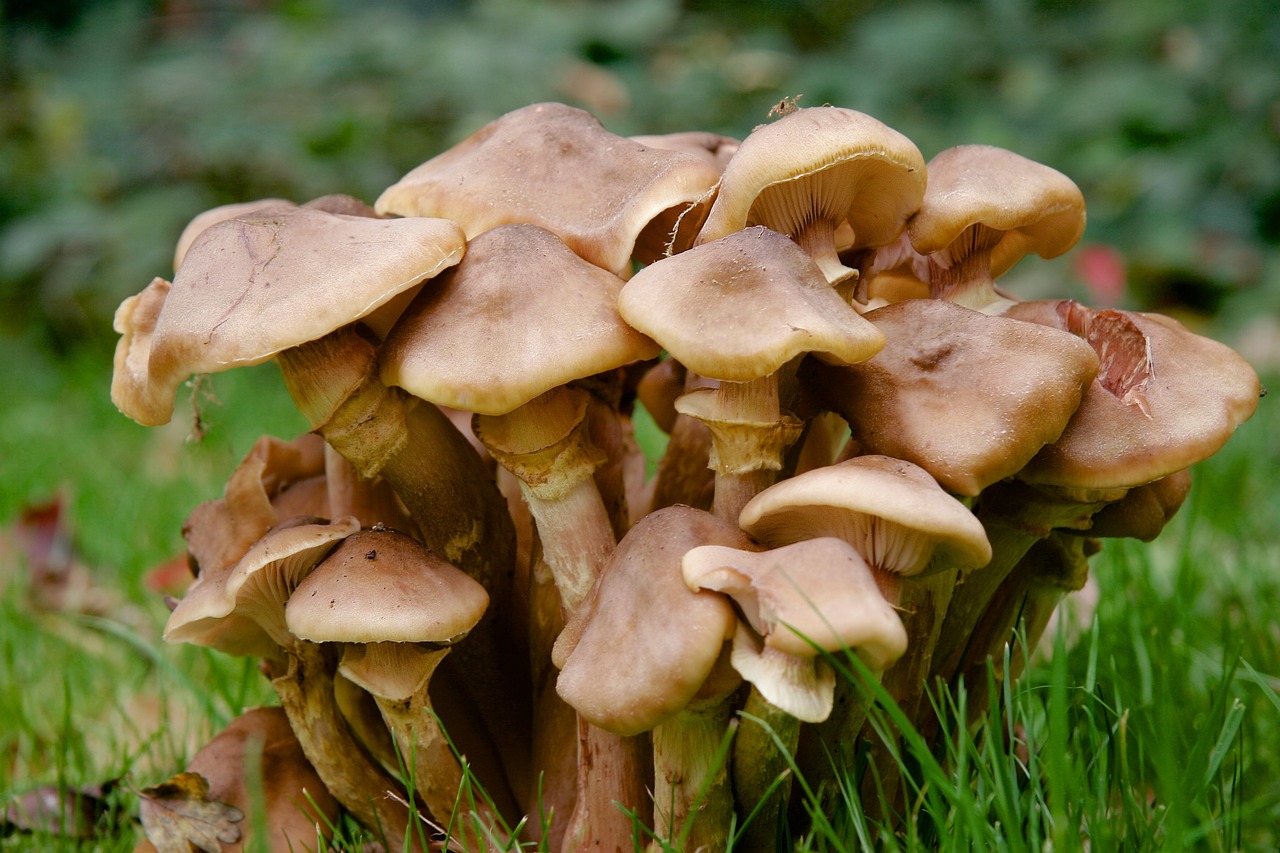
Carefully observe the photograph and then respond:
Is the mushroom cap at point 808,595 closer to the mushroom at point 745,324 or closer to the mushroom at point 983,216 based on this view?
the mushroom at point 745,324

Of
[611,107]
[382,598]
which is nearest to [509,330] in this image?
[382,598]

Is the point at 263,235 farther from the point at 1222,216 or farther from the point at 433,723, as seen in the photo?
the point at 1222,216

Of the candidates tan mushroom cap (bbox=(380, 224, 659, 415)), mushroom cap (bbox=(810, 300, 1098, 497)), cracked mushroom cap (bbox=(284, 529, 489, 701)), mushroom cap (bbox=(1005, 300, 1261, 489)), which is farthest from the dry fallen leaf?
mushroom cap (bbox=(1005, 300, 1261, 489))

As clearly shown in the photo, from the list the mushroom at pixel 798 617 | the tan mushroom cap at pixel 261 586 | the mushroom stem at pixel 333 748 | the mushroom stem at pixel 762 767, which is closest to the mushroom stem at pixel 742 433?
the mushroom at pixel 798 617

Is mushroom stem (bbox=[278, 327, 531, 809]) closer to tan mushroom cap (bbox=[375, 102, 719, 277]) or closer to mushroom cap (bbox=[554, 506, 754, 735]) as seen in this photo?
tan mushroom cap (bbox=[375, 102, 719, 277])

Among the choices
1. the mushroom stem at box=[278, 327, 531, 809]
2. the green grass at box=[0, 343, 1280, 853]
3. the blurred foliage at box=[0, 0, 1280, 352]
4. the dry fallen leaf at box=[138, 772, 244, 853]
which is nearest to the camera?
the green grass at box=[0, 343, 1280, 853]

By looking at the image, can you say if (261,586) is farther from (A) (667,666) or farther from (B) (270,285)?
(A) (667,666)

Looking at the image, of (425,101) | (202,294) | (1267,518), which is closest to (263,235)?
(202,294)
